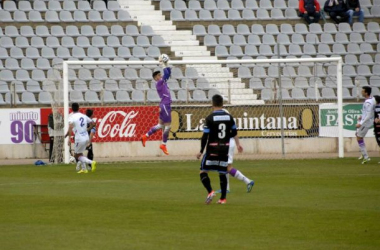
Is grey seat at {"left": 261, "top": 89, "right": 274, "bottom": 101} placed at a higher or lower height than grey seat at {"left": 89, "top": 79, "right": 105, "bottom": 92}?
lower

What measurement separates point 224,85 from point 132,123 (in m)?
3.32

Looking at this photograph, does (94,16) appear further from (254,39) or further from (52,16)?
(254,39)

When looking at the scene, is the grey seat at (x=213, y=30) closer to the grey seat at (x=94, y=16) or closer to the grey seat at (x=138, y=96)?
the grey seat at (x=94, y=16)

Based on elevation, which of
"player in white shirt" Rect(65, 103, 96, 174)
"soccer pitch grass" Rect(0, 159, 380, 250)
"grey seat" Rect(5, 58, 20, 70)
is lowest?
"soccer pitch grass" Rect(0, 159, 380, 250)

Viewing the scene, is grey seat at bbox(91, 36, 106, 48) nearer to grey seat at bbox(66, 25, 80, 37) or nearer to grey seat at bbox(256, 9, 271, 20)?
grey seat at bbox(66, 25, 80, 37)

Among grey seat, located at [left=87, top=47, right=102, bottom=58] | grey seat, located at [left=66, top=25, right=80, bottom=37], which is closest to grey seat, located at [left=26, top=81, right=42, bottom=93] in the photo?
grey seat, located at [left=87, top=47, right=102, bottom=58]

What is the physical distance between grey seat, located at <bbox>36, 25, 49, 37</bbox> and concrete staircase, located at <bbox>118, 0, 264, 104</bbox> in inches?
148

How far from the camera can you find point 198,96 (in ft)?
94.7

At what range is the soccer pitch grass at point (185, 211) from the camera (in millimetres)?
10398

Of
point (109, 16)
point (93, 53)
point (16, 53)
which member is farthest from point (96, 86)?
point (109, 16)

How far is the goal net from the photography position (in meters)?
28.8

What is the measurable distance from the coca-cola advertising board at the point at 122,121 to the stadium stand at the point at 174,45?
0.45m

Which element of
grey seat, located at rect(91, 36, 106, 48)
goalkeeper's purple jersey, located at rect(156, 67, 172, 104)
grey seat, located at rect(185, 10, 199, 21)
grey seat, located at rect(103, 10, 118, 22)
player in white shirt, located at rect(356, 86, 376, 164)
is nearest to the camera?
goalkeeper's purple jersey, located at rect(156, 67, 172, 104)

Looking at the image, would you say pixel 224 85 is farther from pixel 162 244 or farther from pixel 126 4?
pixel 162 244
